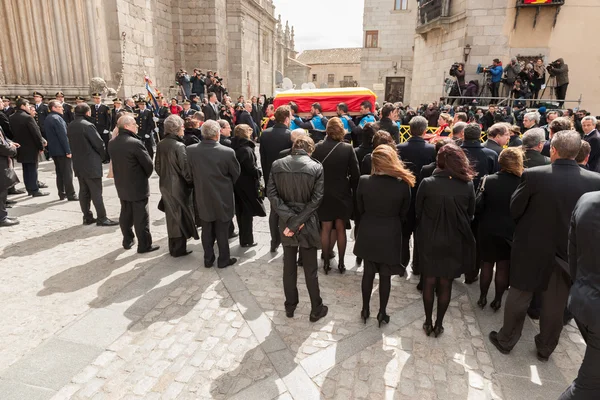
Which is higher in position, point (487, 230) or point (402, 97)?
point (402, 97)

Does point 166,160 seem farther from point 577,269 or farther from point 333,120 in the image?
point 577,269

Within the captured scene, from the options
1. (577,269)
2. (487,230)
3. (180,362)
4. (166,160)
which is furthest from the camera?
(166,160)

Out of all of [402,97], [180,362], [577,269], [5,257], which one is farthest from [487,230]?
[402,97]

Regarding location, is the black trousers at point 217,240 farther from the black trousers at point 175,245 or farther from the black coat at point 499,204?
the black coat at point 499,204


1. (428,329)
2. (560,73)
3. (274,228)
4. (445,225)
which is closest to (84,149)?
(274,228)

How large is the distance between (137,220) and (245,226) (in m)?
1.56

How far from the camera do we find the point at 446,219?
3396 millimetres

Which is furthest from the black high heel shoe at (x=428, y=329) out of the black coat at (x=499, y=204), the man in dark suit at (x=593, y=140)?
the man in dark suit at (x=593, y=140)

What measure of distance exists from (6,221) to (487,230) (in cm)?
741

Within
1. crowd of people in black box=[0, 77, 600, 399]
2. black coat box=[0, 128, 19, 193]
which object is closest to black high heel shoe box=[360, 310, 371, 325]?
crowd of people in black box=[0, 77, 600, 399]

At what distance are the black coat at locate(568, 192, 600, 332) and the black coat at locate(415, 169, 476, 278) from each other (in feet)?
3.80

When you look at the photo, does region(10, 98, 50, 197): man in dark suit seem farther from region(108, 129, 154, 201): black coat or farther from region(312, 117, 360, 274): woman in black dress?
region(312, 117, 360, 274): woman in black dress

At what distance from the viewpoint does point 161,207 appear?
5387mm

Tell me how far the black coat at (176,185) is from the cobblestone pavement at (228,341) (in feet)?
1.68
